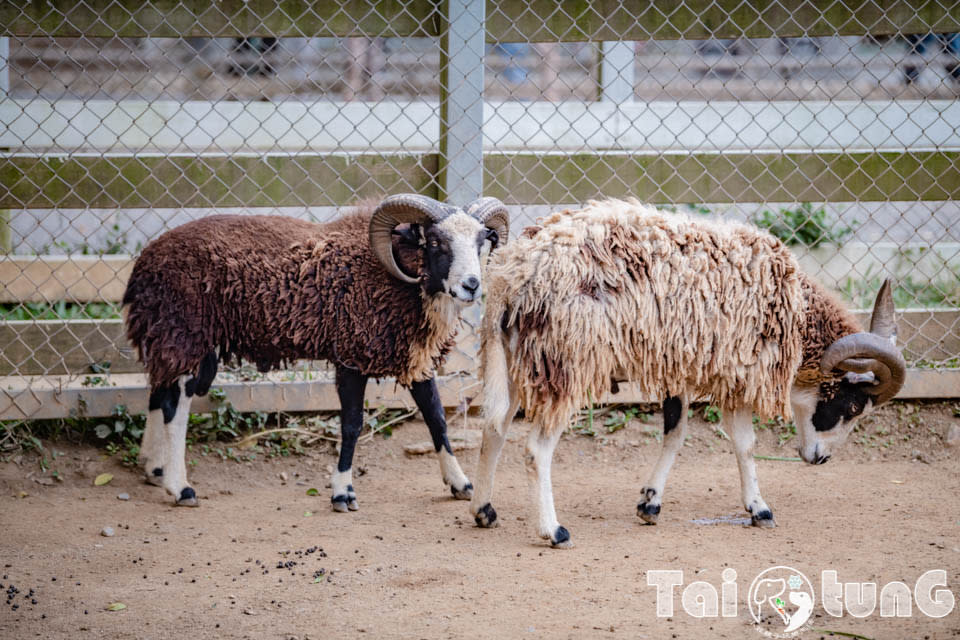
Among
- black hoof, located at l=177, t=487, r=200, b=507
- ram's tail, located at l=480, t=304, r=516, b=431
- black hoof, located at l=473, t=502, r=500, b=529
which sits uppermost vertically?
ram's tail, located at l=480, t=304, r=516, b=431

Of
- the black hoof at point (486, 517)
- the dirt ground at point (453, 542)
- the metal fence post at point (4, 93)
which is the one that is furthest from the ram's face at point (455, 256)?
the metal fence post at point (4, 93)

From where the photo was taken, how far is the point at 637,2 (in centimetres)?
573

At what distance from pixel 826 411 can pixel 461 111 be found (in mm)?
2735

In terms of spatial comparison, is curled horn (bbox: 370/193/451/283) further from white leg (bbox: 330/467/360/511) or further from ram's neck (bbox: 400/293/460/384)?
white leg (bbox: 330/467/360/511)

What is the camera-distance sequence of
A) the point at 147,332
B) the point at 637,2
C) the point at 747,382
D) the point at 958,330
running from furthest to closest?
the point at 958,330, the point at 637,2, the point at 147,332, the point at 747,382

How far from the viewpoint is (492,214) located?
5012mm

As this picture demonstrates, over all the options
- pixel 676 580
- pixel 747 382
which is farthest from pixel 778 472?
pixel 676 580

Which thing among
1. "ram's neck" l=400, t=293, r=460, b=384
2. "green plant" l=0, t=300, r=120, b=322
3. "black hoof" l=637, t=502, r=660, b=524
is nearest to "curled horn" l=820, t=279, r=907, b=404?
"black hoof" l=637, t=502, r=660, b=524

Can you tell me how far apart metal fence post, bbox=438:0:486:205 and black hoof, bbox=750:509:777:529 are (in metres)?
2.47

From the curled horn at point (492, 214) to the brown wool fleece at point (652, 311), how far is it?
0.36 metres

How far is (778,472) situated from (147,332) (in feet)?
12.5

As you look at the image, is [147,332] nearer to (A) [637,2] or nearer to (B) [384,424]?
(B) [384,424]

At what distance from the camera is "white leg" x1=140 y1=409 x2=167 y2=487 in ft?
17.5

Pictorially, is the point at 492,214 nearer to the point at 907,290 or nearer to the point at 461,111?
the point at 461,111
